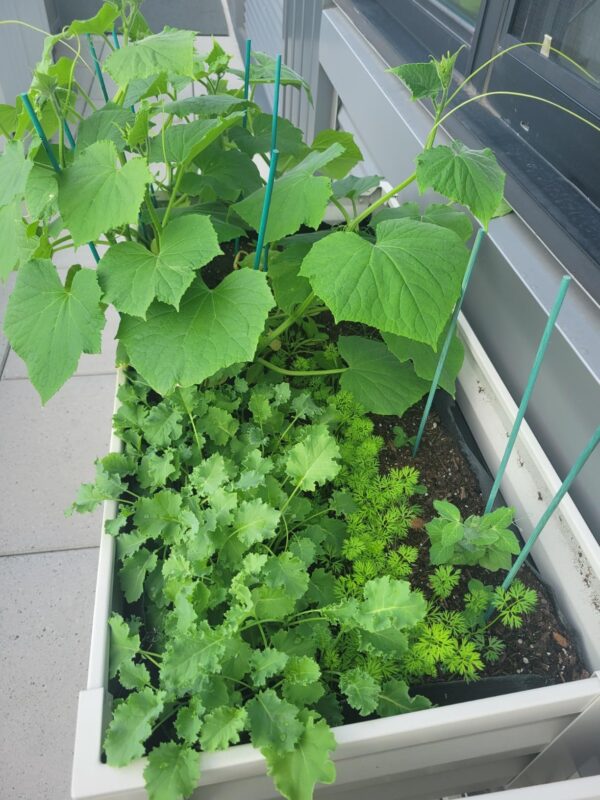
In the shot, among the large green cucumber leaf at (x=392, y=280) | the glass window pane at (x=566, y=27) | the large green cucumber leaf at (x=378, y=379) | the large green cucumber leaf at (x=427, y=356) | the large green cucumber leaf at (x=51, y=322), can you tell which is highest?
the glass window pane at (x=566, y=27)

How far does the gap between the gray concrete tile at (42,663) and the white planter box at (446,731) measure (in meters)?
0.62

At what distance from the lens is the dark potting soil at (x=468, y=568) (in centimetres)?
87

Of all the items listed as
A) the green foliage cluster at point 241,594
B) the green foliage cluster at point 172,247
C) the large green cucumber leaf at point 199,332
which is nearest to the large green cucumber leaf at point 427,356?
the green foliage cluster at point 172,247

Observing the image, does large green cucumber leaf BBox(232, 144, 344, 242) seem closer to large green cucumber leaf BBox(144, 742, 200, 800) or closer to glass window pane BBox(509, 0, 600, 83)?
glass window pane BBox(509, 0, 600, 83)

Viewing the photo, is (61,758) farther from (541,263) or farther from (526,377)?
(541,263)

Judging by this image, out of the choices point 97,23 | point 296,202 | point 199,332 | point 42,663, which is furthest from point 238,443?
point 42,663

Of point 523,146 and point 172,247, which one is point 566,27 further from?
point 172,247

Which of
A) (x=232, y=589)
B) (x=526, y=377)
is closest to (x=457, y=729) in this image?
(x=232, y=589)

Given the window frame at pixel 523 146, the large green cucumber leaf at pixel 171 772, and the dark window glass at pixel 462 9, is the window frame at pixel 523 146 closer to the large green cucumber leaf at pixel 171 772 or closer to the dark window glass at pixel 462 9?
the dark window glass at pixel 462 9

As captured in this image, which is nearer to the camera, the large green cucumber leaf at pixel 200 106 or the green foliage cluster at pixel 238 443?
the green foliage cluster at pixel 238 443

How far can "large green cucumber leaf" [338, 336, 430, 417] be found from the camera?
1054mm

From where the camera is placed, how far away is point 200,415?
Result: 1.04 m

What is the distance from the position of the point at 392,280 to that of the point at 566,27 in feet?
2.05

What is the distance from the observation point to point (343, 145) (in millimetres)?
1155
